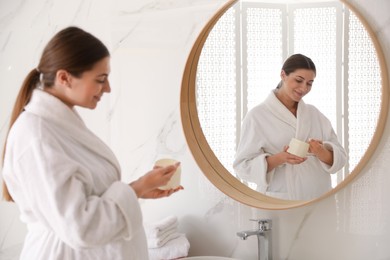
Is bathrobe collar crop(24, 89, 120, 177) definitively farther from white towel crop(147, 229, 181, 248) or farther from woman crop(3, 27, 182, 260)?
white towel crop(147, 229, 181, 248)

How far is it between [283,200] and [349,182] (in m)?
0.22

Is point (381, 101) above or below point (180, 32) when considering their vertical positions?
below

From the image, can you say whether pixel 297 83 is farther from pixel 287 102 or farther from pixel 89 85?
pixel 89 85

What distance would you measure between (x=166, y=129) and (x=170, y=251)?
0.45 meters

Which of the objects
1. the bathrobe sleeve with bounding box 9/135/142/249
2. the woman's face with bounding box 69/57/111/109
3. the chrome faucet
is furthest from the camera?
the chrome faucet

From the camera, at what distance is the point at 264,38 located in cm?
175

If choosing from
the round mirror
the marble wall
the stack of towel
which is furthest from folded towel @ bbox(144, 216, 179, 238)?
the round mirror

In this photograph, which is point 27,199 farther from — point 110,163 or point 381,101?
point 381,101

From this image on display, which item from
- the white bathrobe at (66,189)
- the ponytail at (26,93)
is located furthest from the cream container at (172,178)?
the ponytail at (26,93)

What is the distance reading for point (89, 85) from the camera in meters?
1.35

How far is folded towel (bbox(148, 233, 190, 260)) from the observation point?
73.5 inches

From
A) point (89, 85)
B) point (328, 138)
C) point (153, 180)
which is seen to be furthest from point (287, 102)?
point (89, 85)

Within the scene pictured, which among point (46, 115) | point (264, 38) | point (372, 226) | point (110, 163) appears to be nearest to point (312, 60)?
point (264, 38)

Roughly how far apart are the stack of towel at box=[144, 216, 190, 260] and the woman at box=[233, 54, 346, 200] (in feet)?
1.11
